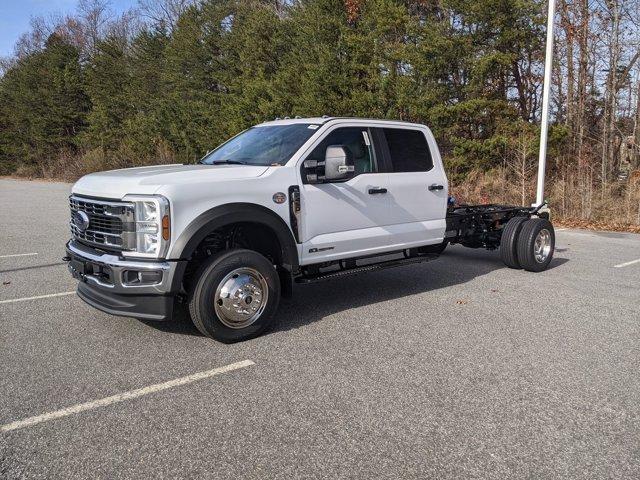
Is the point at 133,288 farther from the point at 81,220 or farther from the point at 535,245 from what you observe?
the point at 535,245

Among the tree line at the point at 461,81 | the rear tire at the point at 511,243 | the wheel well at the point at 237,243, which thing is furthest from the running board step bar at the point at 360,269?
the tree line at the point at 461,81

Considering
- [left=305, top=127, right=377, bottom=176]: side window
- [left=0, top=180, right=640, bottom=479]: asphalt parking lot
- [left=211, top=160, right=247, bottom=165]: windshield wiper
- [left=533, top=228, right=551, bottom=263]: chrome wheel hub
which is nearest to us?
[left=0, top=180, right=640, bottom=479]: asphalt parking lot

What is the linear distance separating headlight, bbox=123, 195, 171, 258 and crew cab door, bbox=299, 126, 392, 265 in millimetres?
1403

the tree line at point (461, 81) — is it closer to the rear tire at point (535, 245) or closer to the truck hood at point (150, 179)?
the rear tire at point (535, 245)

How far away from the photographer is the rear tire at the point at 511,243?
7.95m

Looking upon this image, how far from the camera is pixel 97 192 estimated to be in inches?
197

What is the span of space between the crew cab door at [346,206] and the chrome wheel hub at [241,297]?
2.08ft

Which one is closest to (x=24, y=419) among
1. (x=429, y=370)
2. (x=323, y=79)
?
(x=429, y=370)

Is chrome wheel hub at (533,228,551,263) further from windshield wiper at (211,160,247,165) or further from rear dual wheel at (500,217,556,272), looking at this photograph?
windshield wiper at (211,160,247,165)

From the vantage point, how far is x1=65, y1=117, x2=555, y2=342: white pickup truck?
4.64 m

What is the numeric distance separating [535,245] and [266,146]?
4.38 metres

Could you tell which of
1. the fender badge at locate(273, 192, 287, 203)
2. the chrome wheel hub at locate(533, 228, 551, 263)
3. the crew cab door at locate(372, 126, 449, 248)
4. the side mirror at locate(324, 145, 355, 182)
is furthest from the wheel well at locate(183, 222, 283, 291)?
the chrome wheel hub at locate(533, 228, 551, 263)

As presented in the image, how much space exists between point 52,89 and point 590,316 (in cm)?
4676

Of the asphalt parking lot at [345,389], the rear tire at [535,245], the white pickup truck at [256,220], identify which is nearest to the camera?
the asphalt parking lot at [345,389]
